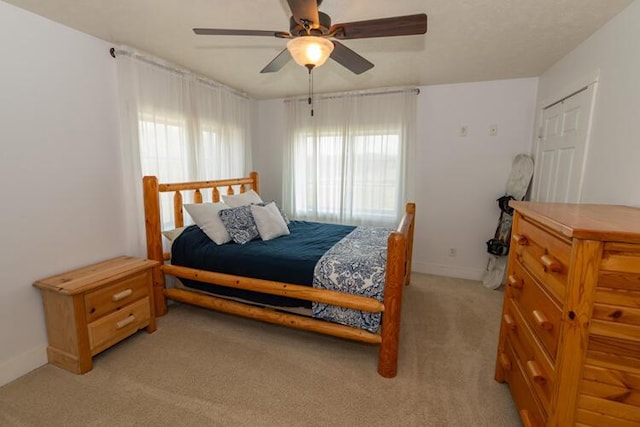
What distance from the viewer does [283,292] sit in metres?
2.19

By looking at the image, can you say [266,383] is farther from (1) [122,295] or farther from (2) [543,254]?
(2) [543,254]

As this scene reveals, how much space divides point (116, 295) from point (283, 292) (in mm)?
1231

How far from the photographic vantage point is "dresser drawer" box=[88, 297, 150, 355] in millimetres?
2027

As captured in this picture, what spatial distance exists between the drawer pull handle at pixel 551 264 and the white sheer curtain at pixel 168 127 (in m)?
3.03

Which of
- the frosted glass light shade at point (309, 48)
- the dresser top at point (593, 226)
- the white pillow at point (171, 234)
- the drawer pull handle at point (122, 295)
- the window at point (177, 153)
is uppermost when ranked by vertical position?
the frosted glass light shade at point (309, 48)

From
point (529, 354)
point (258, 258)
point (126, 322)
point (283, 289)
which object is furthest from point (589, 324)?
point (126, 322)

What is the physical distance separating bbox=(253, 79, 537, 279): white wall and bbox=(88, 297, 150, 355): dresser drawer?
3.21m

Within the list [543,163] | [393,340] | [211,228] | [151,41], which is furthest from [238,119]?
[543,163]

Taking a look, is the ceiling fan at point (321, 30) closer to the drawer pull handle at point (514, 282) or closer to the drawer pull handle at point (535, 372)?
the drawer pull handle at point (514, 282)

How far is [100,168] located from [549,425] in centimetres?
323

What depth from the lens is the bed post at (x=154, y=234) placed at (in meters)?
2.57

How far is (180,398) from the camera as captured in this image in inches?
69.7

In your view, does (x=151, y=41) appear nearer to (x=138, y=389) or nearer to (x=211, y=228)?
(x=211, y=228)

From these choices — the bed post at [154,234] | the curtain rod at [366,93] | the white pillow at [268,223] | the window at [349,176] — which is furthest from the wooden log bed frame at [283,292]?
the curtain rod at [366,93]
